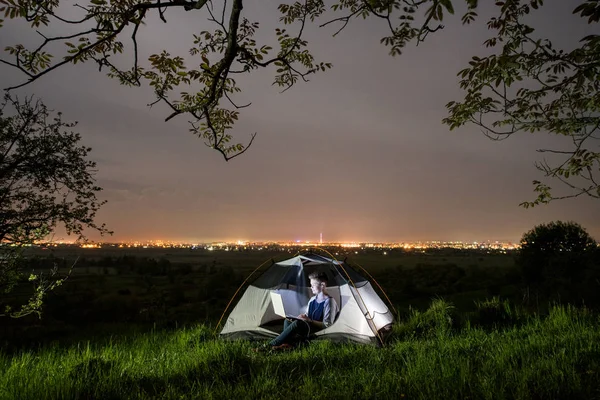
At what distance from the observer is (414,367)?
4770 millimetres

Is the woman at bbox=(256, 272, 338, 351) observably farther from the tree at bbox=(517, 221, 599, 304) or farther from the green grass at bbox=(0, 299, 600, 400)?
the tree at bbox=(517, 221, 599, 304)

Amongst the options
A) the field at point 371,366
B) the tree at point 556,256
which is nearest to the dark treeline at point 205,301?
the tree at point 556,256

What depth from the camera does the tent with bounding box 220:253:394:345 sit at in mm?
7914

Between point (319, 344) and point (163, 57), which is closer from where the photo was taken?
point (163, 57)

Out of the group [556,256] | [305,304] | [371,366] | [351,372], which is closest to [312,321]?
[305,304]

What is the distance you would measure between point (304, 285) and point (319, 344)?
2839 mm

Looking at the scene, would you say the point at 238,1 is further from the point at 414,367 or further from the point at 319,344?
the point at 319,344

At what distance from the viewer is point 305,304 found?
948 cm

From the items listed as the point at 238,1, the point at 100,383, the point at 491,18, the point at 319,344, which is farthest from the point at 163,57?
the point at 319,344

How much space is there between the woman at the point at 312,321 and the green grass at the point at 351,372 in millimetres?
532

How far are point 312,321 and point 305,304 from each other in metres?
2.10

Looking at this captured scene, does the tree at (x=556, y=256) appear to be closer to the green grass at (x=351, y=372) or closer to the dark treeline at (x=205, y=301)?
the dark treeline at (x=205, y=301)

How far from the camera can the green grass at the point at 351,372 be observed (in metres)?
3.93

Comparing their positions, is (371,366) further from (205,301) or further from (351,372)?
(205,301)
